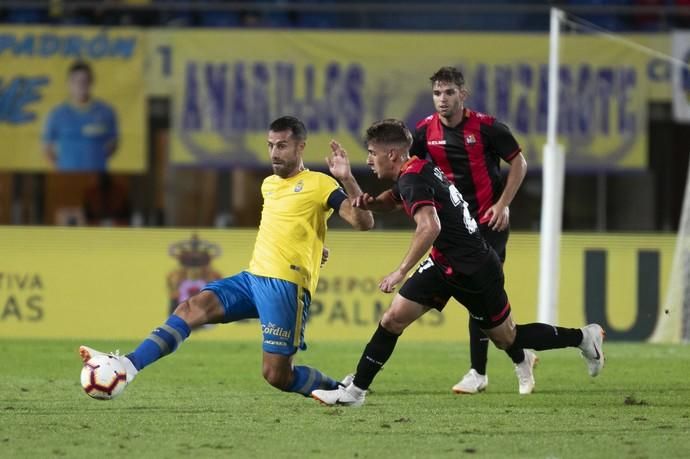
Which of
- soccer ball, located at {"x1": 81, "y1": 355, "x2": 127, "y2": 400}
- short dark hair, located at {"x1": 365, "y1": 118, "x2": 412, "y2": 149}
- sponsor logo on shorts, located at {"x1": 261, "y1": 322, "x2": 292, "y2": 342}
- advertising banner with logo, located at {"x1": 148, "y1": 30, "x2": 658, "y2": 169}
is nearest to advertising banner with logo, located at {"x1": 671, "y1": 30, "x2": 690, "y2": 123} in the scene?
advertising banner with logo, located at {"x1": 148, "y1": 30, "x2": 658, "y2": 169}

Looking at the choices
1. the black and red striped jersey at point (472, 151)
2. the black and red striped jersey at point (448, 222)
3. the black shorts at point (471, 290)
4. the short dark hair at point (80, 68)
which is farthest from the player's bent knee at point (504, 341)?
the short dark hair at point (80, 68)

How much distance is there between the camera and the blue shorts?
28.1ft

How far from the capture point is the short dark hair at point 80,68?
18.6 m

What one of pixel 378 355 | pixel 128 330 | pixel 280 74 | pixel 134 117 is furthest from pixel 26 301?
pixel 378 355

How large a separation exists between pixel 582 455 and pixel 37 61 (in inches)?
516

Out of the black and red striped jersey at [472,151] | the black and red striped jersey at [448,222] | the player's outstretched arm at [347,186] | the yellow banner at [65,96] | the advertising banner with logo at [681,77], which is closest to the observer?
the player's outstretched arm at [347,186]

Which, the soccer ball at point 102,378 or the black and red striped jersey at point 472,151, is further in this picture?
the black and red striped jersey at point 472,151

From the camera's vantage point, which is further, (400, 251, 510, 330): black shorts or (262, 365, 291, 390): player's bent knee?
(400, 251, 510, 330): black shorts

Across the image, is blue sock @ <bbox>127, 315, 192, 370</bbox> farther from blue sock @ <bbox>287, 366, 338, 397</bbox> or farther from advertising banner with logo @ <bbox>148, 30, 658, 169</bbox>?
advertising banner with logo @ <bbox>148, 30, 658, 169</bbox>

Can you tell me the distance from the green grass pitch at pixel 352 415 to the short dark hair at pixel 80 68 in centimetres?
628

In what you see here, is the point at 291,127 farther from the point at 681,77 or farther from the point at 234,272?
the point at 681,77

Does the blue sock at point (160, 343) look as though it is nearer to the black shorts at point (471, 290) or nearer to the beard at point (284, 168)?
the beard at point (284, 168)

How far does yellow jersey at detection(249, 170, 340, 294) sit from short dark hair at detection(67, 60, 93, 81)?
10.4 meters

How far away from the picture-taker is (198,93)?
18.6 meters
